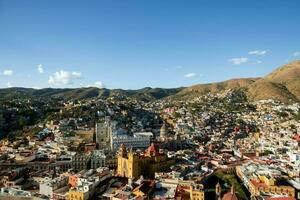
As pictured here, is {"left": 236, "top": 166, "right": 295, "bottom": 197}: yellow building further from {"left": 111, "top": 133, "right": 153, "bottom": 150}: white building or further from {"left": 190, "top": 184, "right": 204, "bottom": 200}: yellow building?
{"left": 111, "top": 133, "right": 153, "bottom": 150}: white building

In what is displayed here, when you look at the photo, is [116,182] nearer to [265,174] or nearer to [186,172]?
[186,172]

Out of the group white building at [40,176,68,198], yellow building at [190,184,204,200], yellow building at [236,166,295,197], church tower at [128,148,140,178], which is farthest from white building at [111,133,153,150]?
yellow building at [190,184,204,200]

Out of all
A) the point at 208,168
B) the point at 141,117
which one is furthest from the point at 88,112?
the point at 208,168

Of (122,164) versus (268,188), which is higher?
(122,164)

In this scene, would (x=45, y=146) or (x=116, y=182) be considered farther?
(x=45, y=146)

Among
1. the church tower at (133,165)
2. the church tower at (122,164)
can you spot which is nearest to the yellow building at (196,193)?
the church tower at (133,165)

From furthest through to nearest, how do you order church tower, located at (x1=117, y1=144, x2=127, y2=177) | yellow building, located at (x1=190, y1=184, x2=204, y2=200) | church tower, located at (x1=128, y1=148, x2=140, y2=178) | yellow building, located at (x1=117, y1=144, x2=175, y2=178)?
church tower, located at (x1=117, y1=144, x2=127, y2=177) < yellow building, located at (x1=117, y1=144, x2=175, y2=178) < church tower, located at (x1=128, y1=148, x2=140, y2=178) < yellow building, located at (x1=190, y1=184, x2=204, y2=200)

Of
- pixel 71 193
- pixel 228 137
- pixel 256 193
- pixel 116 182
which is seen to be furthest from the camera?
pixel 228 137

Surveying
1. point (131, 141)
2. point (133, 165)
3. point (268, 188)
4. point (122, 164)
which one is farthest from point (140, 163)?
point (131, 141)

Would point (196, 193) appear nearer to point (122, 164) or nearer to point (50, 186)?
point (122, 164)
